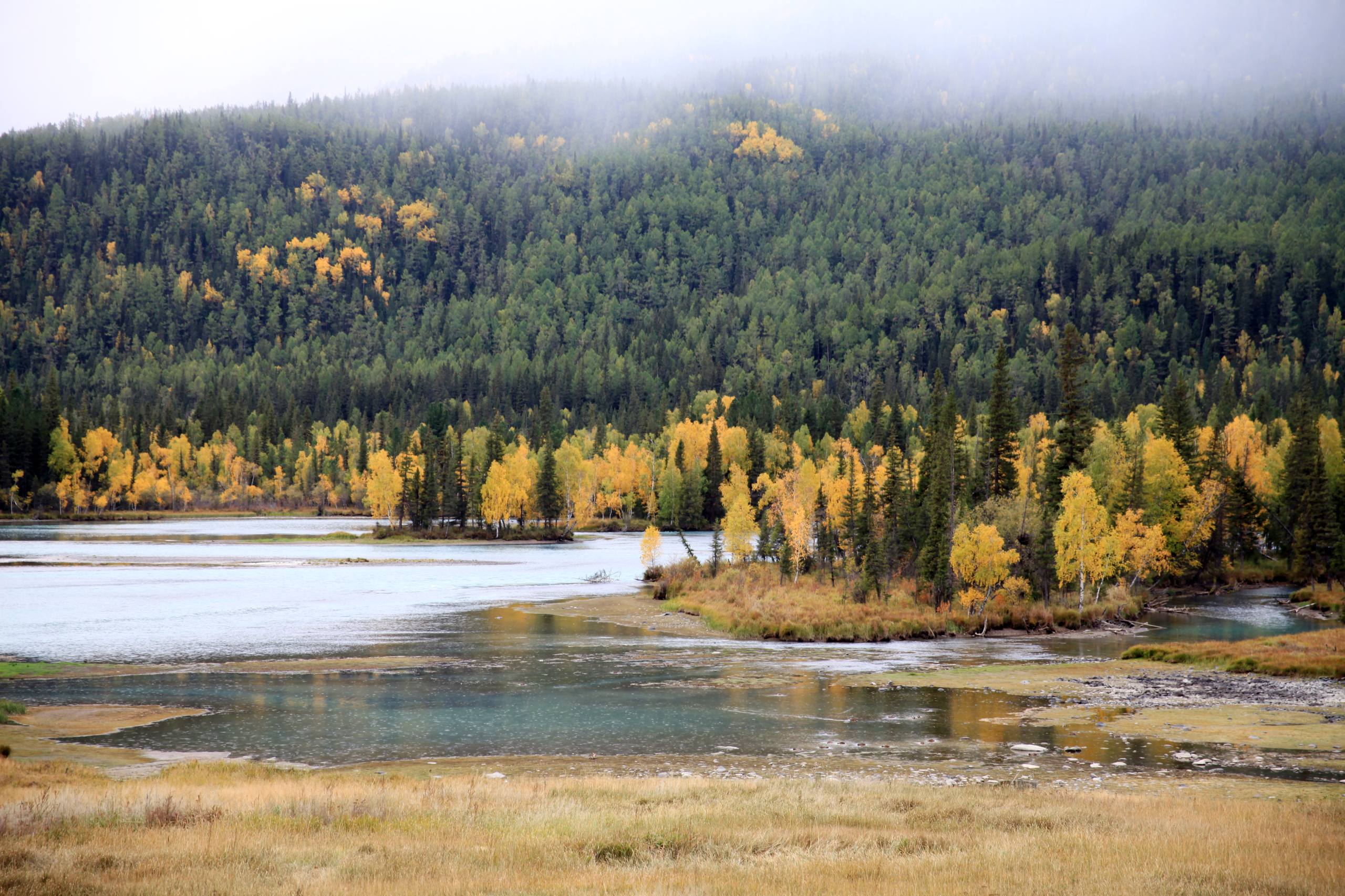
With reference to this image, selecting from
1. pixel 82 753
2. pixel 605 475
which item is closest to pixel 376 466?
pixel 605 475

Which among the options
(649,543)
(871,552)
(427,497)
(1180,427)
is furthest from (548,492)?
(871,552)

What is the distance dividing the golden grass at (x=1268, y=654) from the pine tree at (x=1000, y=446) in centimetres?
3682

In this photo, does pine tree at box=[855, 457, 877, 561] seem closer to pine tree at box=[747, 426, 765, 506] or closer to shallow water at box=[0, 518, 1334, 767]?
shallow water at box=[0, 518, 1334, 767]

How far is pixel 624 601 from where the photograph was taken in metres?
86.7

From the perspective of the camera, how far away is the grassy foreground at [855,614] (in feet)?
235

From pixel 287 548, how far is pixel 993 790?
12691cm

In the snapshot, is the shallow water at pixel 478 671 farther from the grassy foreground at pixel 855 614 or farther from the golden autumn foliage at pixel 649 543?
the golden autumn foliage at pixel 649 543

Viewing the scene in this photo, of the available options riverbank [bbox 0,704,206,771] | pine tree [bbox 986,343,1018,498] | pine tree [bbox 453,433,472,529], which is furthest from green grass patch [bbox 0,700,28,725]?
pine tree [bbox 453,433,472,529]

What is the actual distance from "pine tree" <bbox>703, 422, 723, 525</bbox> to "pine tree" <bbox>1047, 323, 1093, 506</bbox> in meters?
77.5

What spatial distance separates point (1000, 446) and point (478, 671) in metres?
62.8

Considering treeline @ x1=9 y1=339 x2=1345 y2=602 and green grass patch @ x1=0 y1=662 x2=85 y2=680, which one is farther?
treeline @ x1=9 y1=339 x2=1345 y2=602

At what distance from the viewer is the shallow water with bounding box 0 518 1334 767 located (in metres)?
39.2

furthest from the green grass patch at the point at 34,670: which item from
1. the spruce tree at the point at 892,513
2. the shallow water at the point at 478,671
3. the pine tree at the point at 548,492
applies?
the pine tree at the point at 548,492

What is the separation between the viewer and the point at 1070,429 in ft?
323
